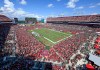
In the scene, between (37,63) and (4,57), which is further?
(4,57)

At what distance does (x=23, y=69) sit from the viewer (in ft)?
64.0

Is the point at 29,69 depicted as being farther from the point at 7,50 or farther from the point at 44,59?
the point at 7,50

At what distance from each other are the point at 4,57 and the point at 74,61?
1289 centimetres

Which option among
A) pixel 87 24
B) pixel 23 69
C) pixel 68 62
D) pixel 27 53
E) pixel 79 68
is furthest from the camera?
pixel 87 24

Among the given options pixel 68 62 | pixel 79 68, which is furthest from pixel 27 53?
pixel 79 68

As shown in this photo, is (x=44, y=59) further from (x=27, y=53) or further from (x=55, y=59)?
(x=27, y=53)

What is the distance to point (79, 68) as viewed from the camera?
20844mm

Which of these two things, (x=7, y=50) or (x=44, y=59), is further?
(x=7, y=50)

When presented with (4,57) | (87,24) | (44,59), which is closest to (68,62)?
(44,59)

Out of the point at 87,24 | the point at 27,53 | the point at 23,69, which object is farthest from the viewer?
the point at 87,24

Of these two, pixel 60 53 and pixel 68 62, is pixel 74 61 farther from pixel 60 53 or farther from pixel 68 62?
pixel 60 53

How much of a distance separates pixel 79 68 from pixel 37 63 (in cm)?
697

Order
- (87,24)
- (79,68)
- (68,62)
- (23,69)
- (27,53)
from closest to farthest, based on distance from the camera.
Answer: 1. (23,69)
2. (79,68)
3. (68,62)
4. (27,53)
5. (87,24)

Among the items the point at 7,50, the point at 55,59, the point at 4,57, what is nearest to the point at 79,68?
the point at 55,59
